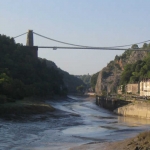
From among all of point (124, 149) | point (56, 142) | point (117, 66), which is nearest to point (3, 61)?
point (56, 142)

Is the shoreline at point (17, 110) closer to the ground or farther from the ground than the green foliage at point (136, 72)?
closer to the ground

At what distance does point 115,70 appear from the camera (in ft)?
443

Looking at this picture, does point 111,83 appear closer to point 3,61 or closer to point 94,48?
point 94,48

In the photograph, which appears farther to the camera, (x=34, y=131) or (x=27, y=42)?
(x=27, y=42)

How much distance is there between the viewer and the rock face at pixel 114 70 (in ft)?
416

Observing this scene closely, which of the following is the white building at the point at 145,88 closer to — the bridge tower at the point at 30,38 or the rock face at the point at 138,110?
the rock face at the point at 138,110

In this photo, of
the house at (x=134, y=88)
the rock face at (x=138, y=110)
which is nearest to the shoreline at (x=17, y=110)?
the rock face at (x=138, y=110)

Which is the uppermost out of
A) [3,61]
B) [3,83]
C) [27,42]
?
[27,42]

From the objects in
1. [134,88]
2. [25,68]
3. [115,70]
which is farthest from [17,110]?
[115,70]

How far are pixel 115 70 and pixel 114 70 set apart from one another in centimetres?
80

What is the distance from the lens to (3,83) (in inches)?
1537

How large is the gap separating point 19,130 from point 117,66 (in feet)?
386

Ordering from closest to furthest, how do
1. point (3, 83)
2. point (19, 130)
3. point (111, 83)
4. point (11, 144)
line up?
point (11, 144)
point (19, 130)
point (3, 83)
point (111, 83)

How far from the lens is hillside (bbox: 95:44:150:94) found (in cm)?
12676
